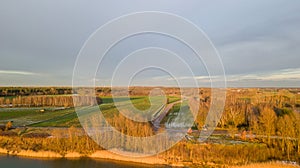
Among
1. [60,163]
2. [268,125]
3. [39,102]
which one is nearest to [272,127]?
[268,125]

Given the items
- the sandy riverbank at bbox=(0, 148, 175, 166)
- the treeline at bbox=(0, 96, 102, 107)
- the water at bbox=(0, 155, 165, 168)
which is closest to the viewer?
the water at bbox=(0, 155, 165, 168)

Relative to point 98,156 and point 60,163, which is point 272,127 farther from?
point 60,163

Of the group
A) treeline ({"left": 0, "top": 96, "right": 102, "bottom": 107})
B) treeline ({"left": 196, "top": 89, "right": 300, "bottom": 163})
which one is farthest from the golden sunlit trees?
treeline ({"left": 0, "top": 96, "right": 102, "bottom": 107})

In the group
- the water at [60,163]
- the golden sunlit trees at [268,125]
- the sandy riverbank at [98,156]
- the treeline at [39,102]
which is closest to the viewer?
the water at [60,163]

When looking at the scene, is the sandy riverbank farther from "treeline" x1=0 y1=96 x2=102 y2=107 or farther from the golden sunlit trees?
"treeline" x1=0 y1=96 x2=102 y2=107

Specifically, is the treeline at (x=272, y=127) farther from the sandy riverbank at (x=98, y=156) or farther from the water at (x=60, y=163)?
the water at (x=60, y=163)

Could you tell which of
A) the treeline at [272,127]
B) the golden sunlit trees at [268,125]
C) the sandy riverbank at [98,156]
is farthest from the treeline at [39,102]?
the golden sunlit trees at [268,125]

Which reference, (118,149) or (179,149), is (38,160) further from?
(179,149)

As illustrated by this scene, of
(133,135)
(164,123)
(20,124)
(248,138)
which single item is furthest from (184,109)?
(20,124)

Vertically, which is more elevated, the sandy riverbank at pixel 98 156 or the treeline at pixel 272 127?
the treeline at pixel 272 127
